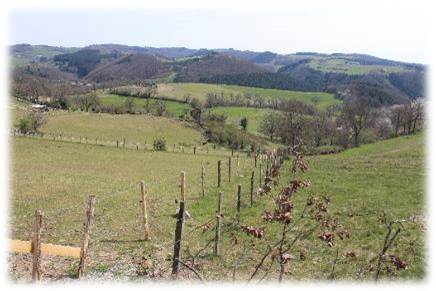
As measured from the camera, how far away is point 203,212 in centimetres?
2141

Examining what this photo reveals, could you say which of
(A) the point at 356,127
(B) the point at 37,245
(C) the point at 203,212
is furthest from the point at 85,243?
(A) the point at 356,127

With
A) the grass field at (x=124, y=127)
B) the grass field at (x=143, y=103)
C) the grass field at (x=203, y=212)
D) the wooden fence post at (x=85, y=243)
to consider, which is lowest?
the grass field at (x=124, y=127)

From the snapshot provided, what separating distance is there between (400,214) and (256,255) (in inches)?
275

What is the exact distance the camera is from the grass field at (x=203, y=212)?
13.4m

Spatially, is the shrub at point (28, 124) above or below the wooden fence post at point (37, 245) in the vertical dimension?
below

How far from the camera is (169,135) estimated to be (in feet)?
308

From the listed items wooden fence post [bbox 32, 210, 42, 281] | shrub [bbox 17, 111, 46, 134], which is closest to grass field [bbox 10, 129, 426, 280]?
wooden fence post [bbox 32, 210, 42, 281]

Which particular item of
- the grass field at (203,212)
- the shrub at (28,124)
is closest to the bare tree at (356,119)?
the shrub at (28,124)

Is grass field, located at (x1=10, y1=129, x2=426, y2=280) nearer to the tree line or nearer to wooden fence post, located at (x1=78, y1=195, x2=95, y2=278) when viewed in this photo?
wooden fence post, located at (x1=78, y1=195, x2=95, y2=278)

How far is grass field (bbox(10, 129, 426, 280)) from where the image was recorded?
13.4 m

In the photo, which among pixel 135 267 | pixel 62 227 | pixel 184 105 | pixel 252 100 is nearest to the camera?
pixel 135 267

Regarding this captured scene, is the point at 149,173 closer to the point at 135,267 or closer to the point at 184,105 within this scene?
the point at 135,267

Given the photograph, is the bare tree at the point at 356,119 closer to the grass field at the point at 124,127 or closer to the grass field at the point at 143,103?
the grass field at the point at 124,127

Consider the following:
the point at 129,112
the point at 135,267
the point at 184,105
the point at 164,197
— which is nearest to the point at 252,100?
the point at 184,105
